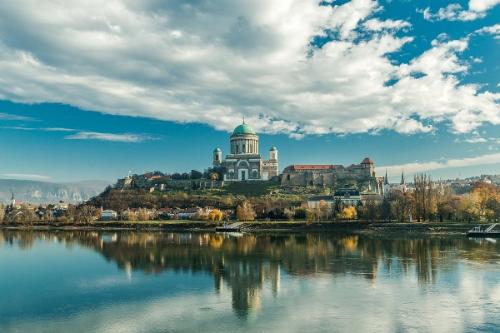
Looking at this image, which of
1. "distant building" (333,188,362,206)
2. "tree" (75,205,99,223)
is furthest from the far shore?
"distant building" (333,188,362,206)

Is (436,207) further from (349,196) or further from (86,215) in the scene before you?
(86,215)

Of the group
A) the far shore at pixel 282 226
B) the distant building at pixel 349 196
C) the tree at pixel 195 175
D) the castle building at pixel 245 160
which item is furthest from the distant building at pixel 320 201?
the tree at pixel 195 175

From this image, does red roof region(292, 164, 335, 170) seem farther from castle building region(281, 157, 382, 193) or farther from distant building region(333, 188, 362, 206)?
distant building region(333, 188, 362, 206)

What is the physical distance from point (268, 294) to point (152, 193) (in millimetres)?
76584

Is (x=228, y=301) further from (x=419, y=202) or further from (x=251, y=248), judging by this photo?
(x=419, y=202)

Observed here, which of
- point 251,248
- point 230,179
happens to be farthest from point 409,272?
point 230,179

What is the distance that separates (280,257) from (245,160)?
245ft

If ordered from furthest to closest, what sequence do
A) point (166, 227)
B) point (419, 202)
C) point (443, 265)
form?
point (166, 227) < point (419, 202) < point (443, 265)

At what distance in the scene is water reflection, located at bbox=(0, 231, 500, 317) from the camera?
24.3 metres

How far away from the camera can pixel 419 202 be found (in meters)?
55.3

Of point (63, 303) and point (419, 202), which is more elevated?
point (419, 202)

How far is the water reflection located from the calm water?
73 millimetres

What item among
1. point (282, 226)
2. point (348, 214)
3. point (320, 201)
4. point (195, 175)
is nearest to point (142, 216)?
point (282, 226)

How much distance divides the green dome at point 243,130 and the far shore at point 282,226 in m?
48.0
